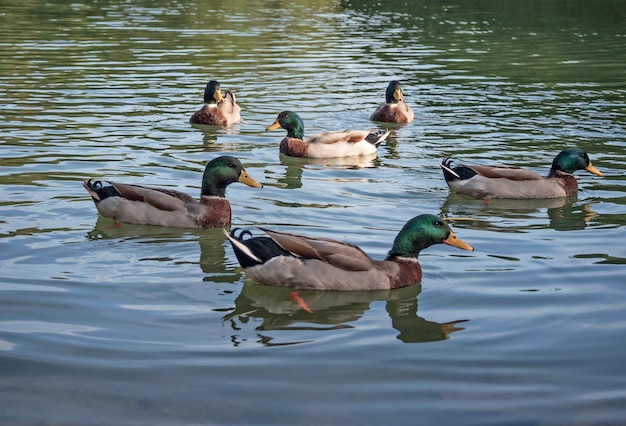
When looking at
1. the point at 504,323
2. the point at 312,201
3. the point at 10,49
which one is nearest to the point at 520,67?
the point at 10,49

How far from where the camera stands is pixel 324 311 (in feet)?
28.3

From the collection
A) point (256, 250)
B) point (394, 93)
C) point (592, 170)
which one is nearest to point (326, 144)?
point (394, 93)

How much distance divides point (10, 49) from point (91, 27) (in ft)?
19.3

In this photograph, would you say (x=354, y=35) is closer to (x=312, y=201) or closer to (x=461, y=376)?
(x=312, y=201)

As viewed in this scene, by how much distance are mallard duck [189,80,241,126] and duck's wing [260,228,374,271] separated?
30.0ft

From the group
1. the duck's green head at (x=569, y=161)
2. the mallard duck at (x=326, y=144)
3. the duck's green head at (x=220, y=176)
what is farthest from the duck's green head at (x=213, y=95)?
the duck's green head at (x=220, y=176)

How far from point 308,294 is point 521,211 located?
4.27 metres

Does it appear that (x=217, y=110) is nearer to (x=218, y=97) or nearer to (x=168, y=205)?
Result: (x=218, y=97)

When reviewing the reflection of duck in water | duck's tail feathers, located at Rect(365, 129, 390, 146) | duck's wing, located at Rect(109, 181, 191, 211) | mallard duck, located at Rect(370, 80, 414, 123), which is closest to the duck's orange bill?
the reflection of duck in water

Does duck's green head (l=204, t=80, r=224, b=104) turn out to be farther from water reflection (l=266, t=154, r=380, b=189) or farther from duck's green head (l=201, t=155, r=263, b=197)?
duck's green head (l=201, t=155, r=263, b=197)

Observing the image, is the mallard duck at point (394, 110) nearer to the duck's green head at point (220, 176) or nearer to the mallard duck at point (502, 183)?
the mallard duck at point (502, 183)

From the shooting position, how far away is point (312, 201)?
41.7 ft

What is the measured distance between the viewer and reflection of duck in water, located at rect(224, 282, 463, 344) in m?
8.16

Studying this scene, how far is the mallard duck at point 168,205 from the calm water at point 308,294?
6.0 inches
